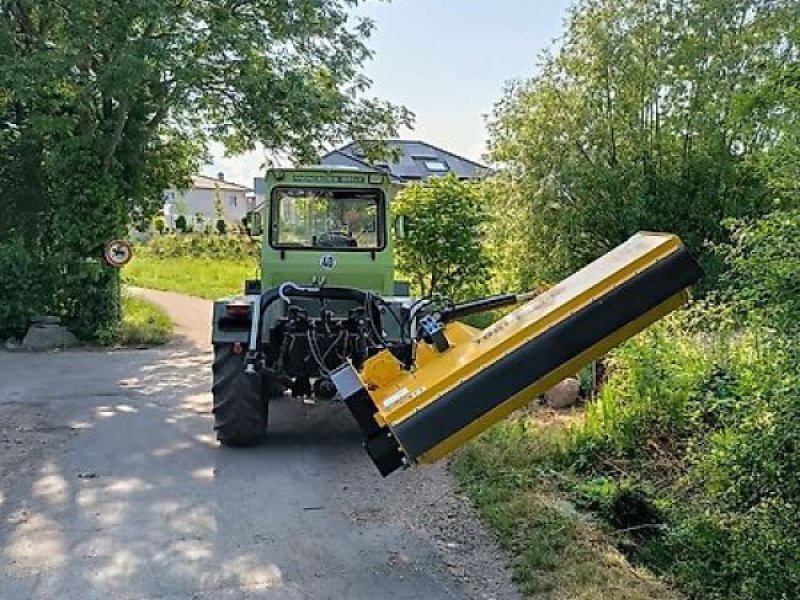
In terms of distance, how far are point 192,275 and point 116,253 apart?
47.7 feet

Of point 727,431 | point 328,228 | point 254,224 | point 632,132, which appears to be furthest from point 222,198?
point 727,431

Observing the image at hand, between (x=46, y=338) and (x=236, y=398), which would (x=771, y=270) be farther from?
(x=46, y=338)

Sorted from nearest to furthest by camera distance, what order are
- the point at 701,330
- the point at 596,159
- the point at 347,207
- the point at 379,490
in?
1. the point at 379,490
2. the point at 701,330
3. the point at 347,207
4. the point at 596,159

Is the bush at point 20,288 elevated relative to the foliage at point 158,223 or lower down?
lower down

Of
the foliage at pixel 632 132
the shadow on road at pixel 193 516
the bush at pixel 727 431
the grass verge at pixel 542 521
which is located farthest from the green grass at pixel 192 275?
the bush at pixel 727 431

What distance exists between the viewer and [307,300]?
7352mm

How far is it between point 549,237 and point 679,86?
8.92 ft

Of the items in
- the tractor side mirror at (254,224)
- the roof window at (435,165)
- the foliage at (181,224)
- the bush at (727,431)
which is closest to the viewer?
the bush at (727,431)

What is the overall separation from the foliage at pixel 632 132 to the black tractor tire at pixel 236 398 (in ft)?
21.5

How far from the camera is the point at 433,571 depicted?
486 cm

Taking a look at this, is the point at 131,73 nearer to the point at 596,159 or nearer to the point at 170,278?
the point at 596,159

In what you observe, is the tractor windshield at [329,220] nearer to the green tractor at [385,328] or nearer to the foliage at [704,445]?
the green tractor at [385,328]

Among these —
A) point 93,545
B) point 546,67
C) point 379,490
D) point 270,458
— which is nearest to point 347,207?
point 270,458

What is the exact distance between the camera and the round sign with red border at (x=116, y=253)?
14344 millimetres
